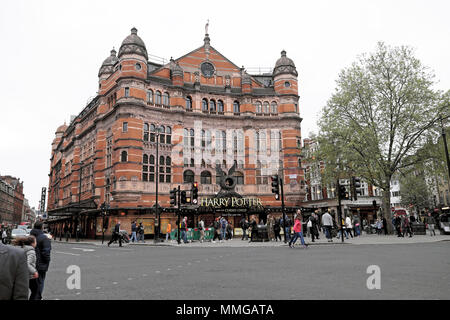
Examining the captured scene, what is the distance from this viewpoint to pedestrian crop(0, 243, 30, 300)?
2938mm

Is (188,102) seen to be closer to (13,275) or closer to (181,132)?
(181,132)

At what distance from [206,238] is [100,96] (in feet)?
80.4

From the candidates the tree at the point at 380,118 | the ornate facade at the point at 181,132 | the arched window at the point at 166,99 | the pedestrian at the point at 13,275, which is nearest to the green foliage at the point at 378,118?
the tree at the point at 380,118

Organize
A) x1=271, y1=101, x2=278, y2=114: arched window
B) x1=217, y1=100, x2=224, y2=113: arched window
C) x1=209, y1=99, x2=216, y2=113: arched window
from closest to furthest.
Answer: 1. x1=209, y1=99, x2=216, y2=113: arched window
2. x1=217, y1=100, x2=224, y2=113: arched window
3. x1=271, y1=101, x2=278, y2=114: arched window

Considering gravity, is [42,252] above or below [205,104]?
below

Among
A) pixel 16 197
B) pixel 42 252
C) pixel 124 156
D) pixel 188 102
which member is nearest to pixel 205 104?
pixel 188 102

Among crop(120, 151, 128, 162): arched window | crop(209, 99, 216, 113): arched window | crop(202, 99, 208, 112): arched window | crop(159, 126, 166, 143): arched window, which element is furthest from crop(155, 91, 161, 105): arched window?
crop(120, 151, 128, 162): arched window

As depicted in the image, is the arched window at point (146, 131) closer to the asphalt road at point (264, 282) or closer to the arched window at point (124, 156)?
Answer: the arched window at point (124, 156)

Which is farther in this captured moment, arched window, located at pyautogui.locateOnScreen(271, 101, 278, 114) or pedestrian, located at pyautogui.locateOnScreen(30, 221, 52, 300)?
arched window, located at pyautogui.locateOnScreen(271, 101, 278, 114)

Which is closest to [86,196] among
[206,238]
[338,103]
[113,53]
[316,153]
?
[113,53]

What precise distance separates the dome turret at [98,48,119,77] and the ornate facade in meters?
0.13

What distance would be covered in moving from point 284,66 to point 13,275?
144ft

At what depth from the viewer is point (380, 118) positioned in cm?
2966

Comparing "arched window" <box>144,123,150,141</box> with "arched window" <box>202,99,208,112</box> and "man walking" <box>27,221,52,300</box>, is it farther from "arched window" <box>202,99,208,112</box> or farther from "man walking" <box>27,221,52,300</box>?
"man walking" <box>27,221,52,300</box>
